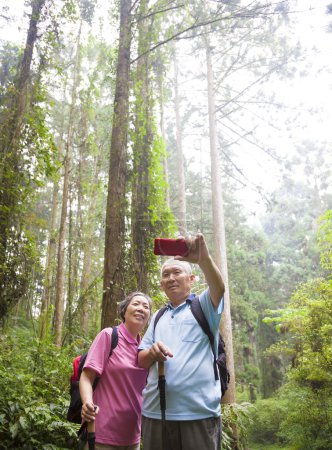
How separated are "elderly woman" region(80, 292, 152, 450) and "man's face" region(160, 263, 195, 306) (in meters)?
0.49

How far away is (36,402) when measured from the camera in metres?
4.09

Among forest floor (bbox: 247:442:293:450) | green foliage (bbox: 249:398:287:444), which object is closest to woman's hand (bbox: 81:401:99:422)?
forest floor (bbox: 247:442:293:450)

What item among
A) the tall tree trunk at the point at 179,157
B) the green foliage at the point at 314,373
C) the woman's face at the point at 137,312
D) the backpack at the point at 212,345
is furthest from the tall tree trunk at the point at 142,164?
the tall tree trunk at the point at 179,157

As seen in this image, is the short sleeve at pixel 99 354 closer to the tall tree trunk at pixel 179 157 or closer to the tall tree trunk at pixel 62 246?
the tall tree trunk at pixel 62 246

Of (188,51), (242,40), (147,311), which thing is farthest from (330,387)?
(188,51)

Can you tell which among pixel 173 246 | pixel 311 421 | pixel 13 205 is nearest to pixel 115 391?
pixel 173 246

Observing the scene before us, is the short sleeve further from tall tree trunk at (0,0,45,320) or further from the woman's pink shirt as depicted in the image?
tall tree trunk at (0,0,45,320)

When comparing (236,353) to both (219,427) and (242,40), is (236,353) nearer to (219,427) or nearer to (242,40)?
(242,40)

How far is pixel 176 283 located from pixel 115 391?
0.81 metres

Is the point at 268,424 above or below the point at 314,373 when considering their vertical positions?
below

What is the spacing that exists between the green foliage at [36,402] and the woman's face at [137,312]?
1.87m

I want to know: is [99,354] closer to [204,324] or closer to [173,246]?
[204,324]

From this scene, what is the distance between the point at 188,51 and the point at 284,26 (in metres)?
3.91

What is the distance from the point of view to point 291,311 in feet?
36.1
